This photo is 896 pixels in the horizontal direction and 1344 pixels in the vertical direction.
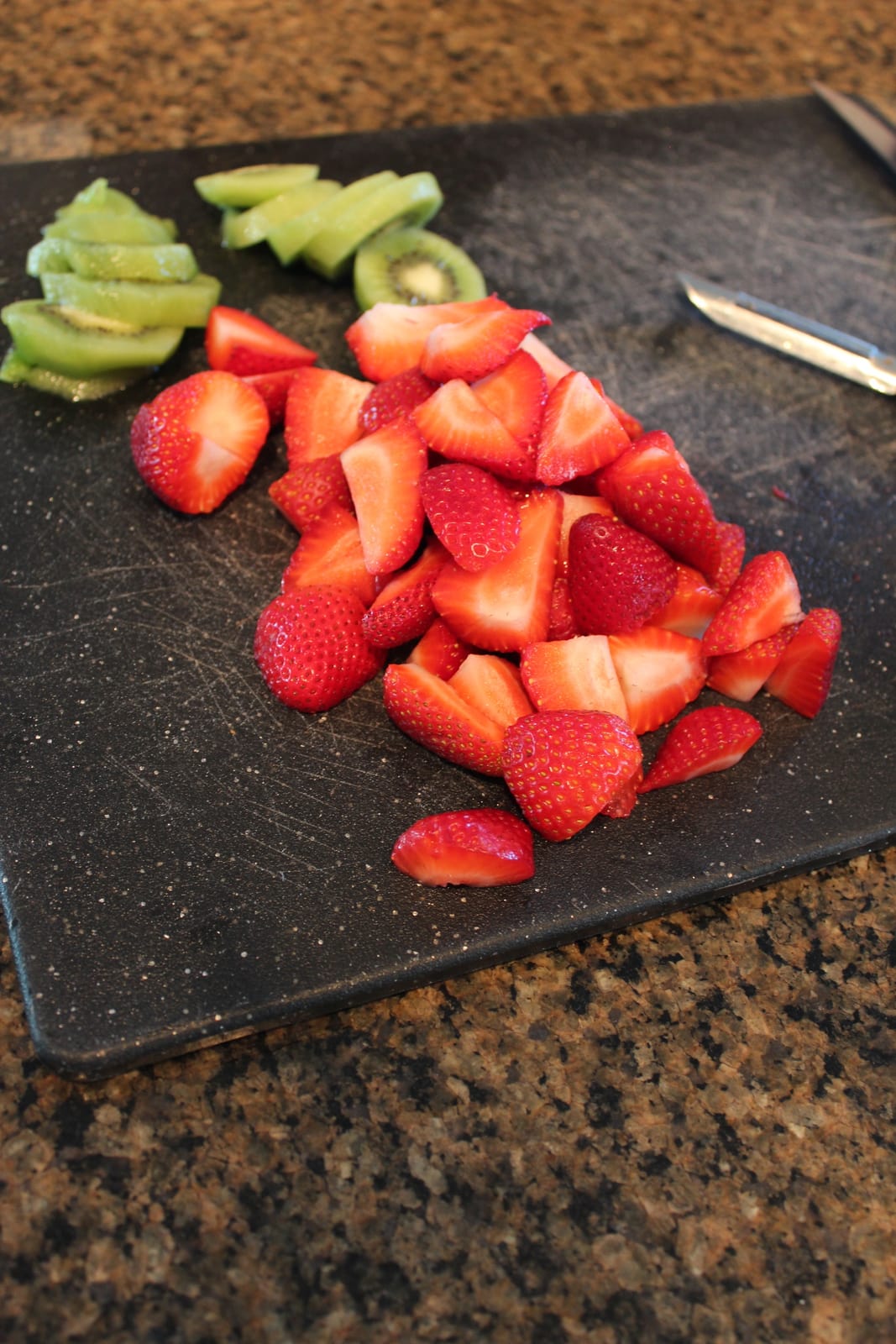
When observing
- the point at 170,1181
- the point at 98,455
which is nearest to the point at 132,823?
the point at 170,1181

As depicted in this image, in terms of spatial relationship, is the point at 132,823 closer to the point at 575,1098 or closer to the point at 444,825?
the point at 444,825

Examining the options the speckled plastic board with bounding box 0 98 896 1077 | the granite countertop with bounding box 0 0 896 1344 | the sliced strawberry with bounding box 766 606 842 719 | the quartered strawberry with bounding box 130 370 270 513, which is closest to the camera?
the granite countertop with bounding box 0 0 896 1344

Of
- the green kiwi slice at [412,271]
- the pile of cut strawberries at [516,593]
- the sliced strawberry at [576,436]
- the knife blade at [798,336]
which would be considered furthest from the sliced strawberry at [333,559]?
the knife blade at [798,336]

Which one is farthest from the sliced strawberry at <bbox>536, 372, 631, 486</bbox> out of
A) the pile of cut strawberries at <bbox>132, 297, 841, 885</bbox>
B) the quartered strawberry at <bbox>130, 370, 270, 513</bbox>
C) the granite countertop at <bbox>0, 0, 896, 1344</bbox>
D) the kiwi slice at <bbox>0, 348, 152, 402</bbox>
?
the kiwi slice at <bbox>0, 348, 152, 402</bbox>

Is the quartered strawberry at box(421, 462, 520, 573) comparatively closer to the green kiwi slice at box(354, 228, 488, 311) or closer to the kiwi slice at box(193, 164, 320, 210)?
the green kiwi slice at box(354, 228, 488, 311)

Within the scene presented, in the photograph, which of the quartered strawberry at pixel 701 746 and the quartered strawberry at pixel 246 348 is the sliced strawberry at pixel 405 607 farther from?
the quartered strawberry at pixel 246 348

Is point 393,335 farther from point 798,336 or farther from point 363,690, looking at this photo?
point 798,336
